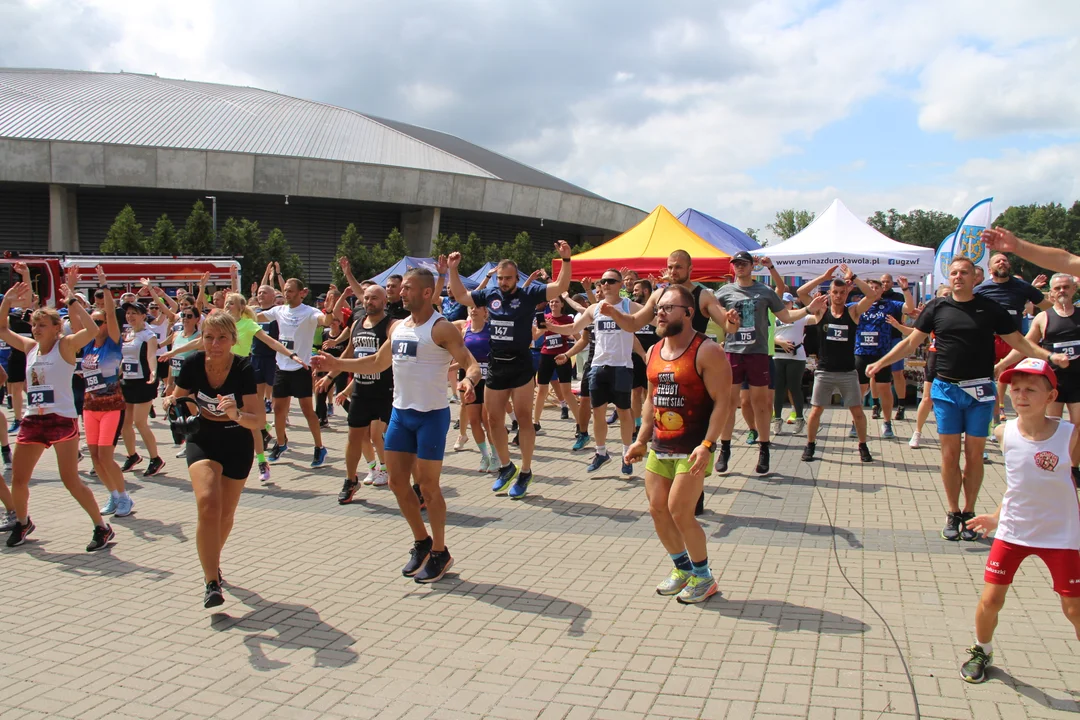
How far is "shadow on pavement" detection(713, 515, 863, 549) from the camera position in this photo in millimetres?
6031

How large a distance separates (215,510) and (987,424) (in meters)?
5.15

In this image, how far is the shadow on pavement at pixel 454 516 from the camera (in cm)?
661

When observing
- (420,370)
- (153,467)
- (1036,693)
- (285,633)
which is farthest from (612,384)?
(153,467)

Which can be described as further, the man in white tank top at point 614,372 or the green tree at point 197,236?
the green tree at point 197,236

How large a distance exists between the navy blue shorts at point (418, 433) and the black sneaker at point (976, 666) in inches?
123

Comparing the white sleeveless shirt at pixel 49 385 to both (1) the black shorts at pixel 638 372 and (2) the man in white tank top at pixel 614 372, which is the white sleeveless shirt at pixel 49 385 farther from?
(1) the black shorts at pixel 638 372

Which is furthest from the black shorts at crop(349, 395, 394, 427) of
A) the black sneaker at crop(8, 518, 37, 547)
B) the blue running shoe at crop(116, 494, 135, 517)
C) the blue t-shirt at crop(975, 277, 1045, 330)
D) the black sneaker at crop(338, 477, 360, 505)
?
the blue t-shirt at crop(975, 277, 1045, 330)

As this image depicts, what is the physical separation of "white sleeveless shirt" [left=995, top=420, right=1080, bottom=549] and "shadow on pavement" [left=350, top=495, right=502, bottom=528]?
401 centimetres

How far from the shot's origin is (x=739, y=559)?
5488mm

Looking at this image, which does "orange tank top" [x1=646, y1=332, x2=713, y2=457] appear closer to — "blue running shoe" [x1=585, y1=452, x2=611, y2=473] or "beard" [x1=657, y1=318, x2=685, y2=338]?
"beard" [x1=657, y1=318, x2=685, y2=338]

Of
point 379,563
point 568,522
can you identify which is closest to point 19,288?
point 379,563

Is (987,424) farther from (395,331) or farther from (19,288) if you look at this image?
(19,288)

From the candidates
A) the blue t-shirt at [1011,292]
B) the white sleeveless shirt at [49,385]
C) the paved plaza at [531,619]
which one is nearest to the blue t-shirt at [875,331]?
the blue t-shirt at [1011,292]

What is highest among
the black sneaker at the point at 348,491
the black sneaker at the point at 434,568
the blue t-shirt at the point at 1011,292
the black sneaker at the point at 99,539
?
the blue t-shirt at the point at 1011,292
